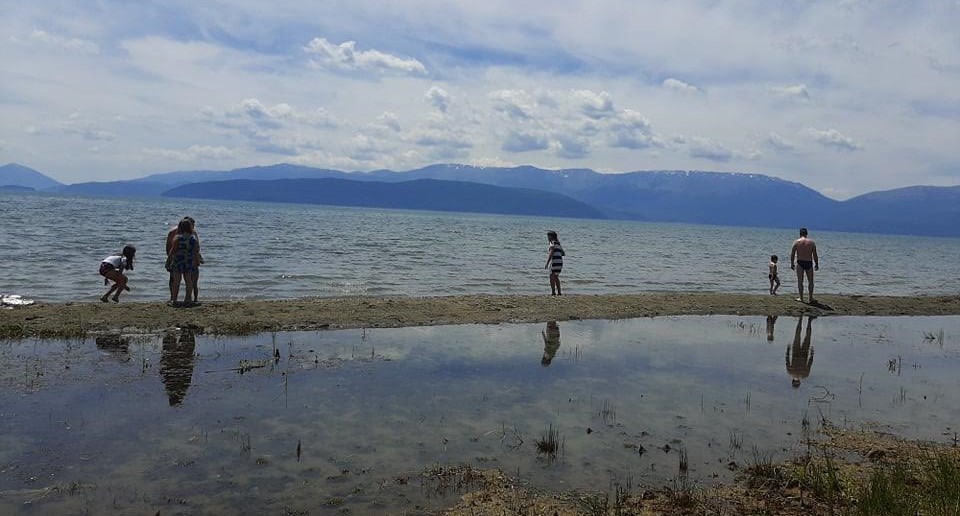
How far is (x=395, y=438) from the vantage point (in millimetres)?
7199

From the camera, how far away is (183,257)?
15188 millimetres

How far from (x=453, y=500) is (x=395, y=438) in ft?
5.29

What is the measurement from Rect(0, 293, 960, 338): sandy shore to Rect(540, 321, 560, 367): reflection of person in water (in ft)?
3.44

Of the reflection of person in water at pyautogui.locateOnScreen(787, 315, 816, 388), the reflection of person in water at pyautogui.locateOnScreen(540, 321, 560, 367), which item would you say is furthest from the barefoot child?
the reflection of person in water at pyautogui.locateOnScreen(787, 315, 816, 388)

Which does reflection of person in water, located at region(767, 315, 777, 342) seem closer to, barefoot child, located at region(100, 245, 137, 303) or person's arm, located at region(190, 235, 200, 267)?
person's arm, located at region(190, 235, 200, 267)

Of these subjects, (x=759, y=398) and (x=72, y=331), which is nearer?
(x=759, y=398)

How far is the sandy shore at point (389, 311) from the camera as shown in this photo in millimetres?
12711

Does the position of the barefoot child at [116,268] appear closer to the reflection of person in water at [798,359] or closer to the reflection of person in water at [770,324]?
the reflection of person in water at [798,359]

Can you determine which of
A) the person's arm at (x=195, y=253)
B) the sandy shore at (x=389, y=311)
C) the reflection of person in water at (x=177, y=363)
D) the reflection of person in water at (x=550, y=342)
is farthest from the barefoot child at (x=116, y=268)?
the reflection of person in water at (x=550, y=342)

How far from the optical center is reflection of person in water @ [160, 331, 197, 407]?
855cm

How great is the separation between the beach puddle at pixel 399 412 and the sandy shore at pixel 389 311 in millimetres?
1064

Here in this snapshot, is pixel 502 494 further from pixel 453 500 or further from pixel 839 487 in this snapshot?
pixel 839 487

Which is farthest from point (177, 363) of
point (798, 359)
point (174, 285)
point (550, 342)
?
point (798, 359)

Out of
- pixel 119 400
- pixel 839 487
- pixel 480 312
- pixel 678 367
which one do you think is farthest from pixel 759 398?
pixel 119 400
